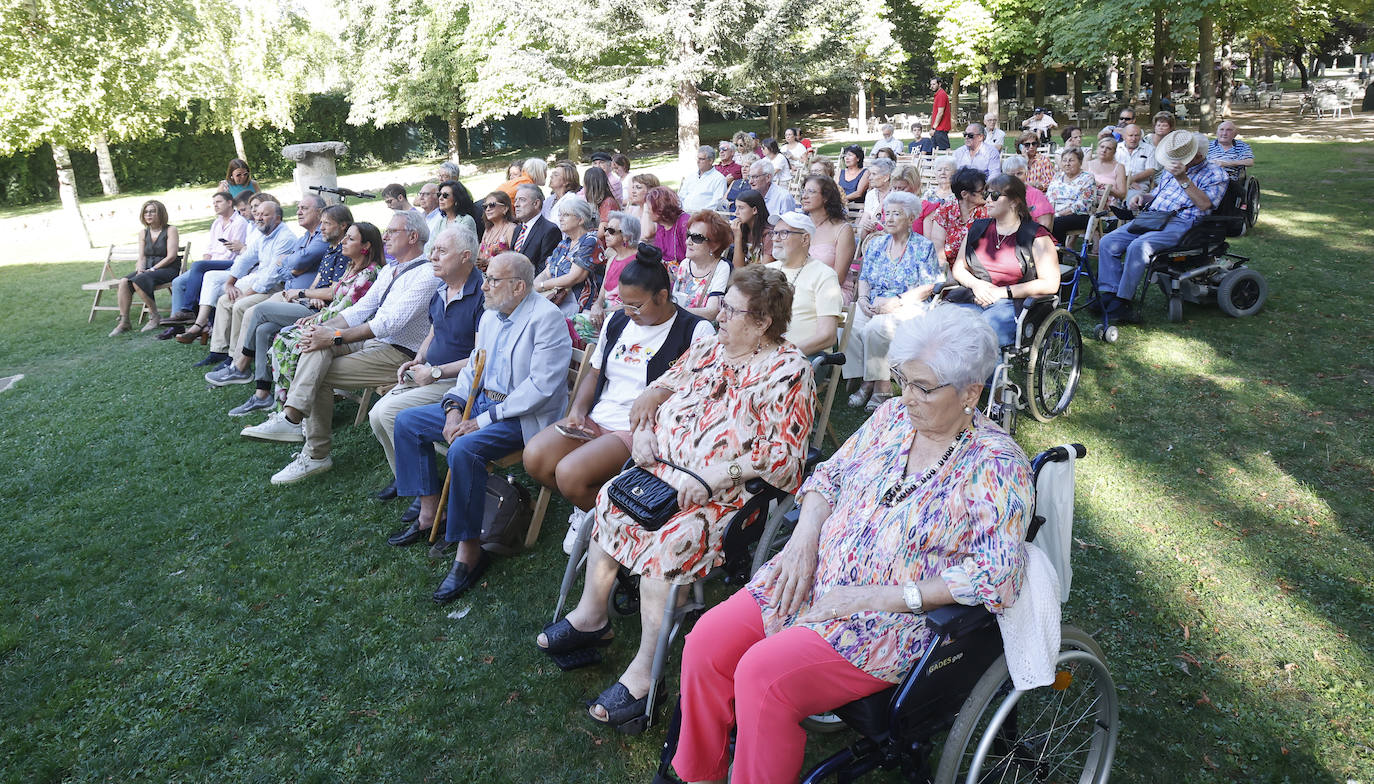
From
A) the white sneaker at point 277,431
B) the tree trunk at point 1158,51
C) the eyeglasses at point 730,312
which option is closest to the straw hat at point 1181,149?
the eyeglasses at point 730,312

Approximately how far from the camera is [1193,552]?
3795 mm

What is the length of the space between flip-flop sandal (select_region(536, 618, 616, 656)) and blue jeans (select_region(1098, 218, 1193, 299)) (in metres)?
5.46

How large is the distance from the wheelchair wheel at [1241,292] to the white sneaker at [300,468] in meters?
6.96

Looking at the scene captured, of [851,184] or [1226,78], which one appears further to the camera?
[1226,78]

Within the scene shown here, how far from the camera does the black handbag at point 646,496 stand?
9.98 ft

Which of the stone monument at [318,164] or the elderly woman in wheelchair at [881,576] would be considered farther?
the stone monument at [318,164]

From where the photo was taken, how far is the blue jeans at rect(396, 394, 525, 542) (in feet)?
13.0

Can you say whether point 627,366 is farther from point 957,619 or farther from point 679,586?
point 957,619

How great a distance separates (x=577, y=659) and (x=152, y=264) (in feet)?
29.1

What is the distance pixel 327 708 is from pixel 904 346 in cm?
255

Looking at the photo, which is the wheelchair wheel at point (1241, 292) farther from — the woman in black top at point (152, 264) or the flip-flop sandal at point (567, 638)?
the woman in black top at point (152, 264)

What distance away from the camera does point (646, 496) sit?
310 cm

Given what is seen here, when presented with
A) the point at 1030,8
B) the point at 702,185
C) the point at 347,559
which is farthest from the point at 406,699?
the point at 1030,8

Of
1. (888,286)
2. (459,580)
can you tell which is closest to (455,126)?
(888,286)
